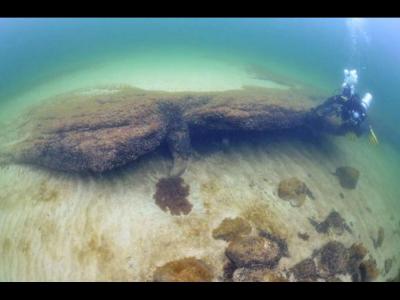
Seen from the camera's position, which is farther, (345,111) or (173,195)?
(345,111)

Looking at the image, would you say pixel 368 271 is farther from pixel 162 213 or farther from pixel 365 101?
pixel 365 101

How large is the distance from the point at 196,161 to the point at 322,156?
821 cm

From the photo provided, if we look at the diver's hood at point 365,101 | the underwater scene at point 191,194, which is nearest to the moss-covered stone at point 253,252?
the underwater scene at point 191,194

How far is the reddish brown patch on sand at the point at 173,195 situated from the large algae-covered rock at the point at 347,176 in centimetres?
919

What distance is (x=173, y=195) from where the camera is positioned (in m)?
12.6

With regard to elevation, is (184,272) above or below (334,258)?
above

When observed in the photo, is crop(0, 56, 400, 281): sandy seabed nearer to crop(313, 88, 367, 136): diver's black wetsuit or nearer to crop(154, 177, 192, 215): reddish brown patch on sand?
crop(154, 177, 192, 215): reddish brown patch on sand

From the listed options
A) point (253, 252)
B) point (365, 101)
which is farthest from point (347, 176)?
point (253, 252)

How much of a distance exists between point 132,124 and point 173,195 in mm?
3541

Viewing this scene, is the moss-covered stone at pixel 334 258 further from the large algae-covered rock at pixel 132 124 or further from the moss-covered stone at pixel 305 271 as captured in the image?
the large algae-covered rock at pixel 132 124

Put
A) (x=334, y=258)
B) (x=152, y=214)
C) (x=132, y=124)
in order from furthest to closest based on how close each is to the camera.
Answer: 1. (x=132, y=124)
2. (x=152, y=214)
3. (x=334, y=258)

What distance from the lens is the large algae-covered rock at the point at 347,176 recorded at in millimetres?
16489

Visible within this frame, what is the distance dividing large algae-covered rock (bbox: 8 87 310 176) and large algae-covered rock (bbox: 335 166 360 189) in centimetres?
385
